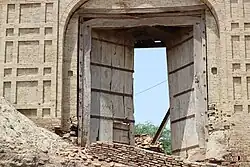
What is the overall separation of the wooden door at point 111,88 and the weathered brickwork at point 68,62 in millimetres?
864

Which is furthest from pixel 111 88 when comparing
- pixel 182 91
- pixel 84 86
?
pixel 182 91

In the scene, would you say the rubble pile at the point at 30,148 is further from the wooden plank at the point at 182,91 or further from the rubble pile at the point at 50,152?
the wooden plank at the point at 182,91

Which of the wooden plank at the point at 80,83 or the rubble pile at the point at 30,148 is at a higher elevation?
the wooden plank at the point at 80,83

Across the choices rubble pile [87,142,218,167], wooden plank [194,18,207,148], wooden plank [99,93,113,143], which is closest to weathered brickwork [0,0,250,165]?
wooden plank [194,18,207,148]

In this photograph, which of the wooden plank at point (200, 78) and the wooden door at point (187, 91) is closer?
the wooden plank at point (200, 78)

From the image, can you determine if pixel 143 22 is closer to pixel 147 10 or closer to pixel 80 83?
pixel 147 10

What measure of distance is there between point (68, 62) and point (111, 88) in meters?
1.61

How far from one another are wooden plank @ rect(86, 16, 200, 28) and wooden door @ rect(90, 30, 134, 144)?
0.35 meters

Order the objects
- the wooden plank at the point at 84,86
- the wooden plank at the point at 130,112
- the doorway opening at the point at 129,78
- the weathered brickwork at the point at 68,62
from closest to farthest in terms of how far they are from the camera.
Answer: the weathered brickwork at the point at 68,62
the wooden plank at the point at 84,86
the doorway opening at the point at 129,78
the wooden plank at the point at 130,112

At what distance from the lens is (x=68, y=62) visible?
16219 millimetres

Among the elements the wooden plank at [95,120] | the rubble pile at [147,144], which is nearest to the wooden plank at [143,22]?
the wooden plank at [95,120]

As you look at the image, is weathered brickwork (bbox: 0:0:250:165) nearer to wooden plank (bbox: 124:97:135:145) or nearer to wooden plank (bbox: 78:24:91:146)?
wooden plank (bbox: 78:24:91:146)

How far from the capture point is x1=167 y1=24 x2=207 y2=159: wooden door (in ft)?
52.6

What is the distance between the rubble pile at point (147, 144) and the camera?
64.4 feet
